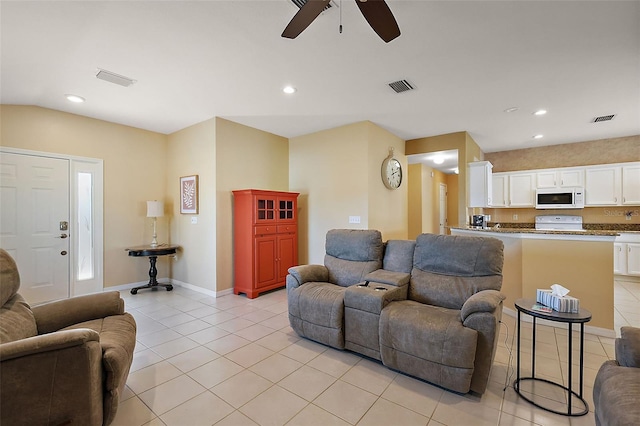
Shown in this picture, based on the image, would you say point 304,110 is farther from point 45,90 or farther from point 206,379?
point 206,379

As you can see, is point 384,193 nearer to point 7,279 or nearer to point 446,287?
point 446,287

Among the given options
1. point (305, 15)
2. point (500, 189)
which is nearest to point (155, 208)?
point (305, 15)

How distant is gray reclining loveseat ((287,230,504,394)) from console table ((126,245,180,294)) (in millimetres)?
2608

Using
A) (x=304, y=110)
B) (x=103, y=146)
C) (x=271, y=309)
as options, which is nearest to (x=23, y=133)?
(x=103, y=146)

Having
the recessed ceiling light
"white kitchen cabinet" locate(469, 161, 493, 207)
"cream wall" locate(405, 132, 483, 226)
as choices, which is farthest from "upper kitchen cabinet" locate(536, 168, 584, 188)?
the recessed ceiling light

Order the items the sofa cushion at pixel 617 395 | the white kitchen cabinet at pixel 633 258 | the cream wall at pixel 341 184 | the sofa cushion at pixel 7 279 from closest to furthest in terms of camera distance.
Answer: the sofa cushion at pixel 617 395, the sofa cushion at pixel 7 279, the cream wall at pixel 341 184, the white kitchen cabinet at pixel 633 258

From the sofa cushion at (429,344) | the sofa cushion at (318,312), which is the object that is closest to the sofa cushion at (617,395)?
the sofa cushion at (429,344)

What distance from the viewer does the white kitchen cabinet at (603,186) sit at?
543cm

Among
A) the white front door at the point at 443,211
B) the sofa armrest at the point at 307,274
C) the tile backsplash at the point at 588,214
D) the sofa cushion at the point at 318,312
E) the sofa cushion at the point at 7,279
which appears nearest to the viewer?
the sofa cushion at the point at 7,279

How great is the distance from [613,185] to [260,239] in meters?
6.69

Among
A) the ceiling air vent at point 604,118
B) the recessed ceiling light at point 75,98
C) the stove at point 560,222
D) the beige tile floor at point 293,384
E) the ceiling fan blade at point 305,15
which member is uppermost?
the recessed ceiling light at point 75,98

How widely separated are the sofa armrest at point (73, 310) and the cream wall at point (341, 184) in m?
3.20

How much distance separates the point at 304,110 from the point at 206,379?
→ 3357 millimetres

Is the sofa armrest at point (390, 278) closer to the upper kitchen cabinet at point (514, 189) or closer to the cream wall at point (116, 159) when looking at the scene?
the cream wall at point (116, 159)
